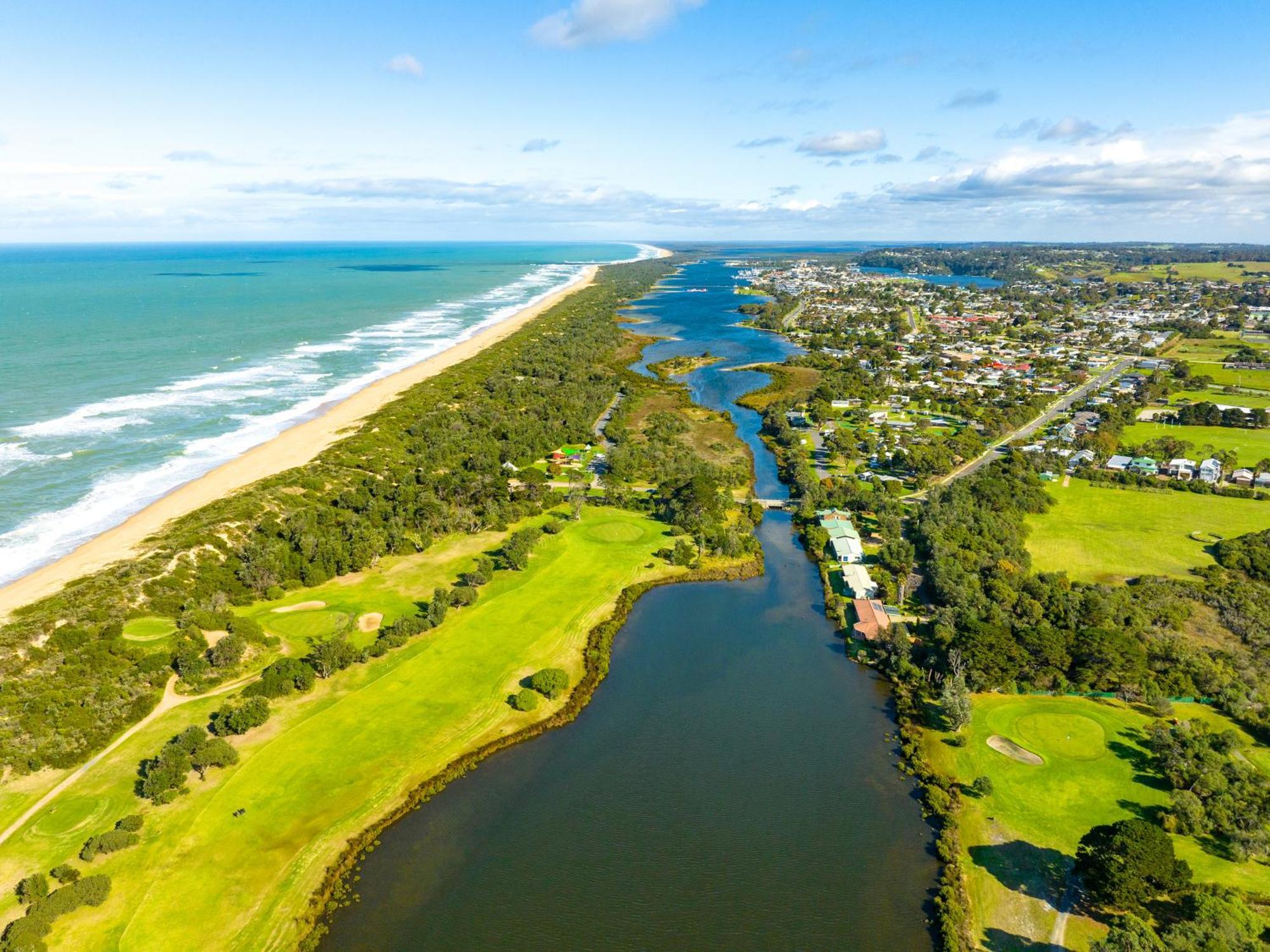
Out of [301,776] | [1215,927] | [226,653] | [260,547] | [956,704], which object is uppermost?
[260,547]

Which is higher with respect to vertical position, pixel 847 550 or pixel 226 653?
pixel 847 550

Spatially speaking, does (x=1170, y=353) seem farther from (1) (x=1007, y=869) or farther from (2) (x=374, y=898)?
(2) (x=374, y=898)

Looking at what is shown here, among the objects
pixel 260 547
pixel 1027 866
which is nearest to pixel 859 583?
pixel 1027 866

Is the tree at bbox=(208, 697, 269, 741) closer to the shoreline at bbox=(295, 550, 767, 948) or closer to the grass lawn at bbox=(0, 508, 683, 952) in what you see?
the grass lawn at bbox=(0, 508, 683, 952)

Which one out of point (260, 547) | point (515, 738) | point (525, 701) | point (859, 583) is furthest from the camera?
point (260, 547)

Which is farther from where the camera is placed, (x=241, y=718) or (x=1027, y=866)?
(x=241, y=718)

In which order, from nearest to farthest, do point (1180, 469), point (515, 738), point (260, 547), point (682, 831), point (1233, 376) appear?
point (682, 831)
point (515, 738)
point (260, 547)
point (1180, 469)
point (1233, 376)

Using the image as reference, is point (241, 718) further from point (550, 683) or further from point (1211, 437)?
point (1211, 437)
